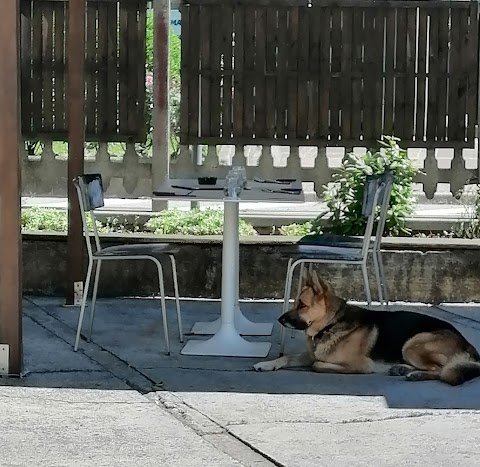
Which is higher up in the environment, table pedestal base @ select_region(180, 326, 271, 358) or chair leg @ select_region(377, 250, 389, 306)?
chair leg @ select_region(377, 250, 389, 306)

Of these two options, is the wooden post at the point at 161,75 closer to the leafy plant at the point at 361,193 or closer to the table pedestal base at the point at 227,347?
the leafy plant at the point at 361,193

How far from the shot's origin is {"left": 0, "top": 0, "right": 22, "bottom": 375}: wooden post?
6.82 metres

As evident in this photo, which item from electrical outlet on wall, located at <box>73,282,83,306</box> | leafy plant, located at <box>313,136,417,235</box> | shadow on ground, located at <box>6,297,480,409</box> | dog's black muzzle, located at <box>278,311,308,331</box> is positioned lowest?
shadow on ground, located at <box>6,297,480,409</box>

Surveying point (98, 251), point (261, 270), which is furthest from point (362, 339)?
point (261, 270)

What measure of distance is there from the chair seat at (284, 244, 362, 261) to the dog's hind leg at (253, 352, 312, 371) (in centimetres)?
63

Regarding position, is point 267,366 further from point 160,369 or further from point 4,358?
point 4,358

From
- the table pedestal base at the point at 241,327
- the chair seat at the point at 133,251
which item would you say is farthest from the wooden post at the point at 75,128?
the chair seat at the point at 133,251

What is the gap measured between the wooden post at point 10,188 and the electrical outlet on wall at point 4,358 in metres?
0.02

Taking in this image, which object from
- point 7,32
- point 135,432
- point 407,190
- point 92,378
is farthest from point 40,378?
point 407,190

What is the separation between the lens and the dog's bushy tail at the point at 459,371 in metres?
7.00

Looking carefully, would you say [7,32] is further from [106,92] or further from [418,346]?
[106,92]

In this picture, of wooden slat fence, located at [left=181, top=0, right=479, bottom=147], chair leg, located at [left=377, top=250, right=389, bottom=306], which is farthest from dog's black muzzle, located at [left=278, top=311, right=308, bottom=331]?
wooden slat fence, located at [left=181, top=0, right=479, bottom=147]

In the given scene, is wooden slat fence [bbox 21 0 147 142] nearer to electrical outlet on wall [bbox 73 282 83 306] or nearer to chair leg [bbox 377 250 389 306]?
electrical outlet on wall [bbox 73 282 83 306]

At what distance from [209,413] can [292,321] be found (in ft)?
3.51
